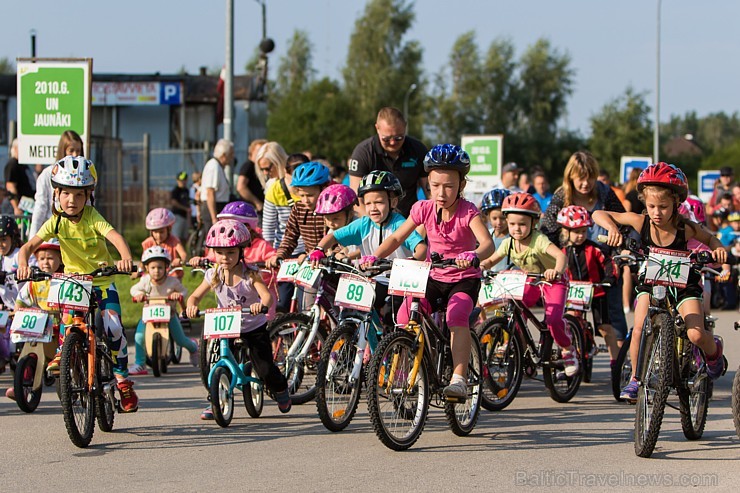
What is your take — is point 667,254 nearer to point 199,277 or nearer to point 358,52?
point 199,277

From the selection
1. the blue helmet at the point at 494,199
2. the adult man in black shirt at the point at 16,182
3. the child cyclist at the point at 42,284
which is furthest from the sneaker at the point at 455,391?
the adult man in black shirt at the point at 16,182

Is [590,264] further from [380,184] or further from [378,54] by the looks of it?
[378,54]

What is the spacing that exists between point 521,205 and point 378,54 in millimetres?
75115

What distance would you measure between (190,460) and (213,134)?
42.1 m

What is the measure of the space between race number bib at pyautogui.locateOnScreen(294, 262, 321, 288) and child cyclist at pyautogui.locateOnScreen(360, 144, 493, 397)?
895 mm

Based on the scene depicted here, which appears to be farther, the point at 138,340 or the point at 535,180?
the point at 535,180

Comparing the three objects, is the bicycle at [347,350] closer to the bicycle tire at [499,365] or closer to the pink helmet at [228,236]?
the pink helmet at [228,236]

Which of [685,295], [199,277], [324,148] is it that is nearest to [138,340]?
[685,295]

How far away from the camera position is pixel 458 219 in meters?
8.33

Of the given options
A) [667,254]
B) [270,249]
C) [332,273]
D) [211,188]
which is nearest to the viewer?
[667,254]

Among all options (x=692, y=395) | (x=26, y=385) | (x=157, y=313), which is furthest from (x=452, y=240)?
(x=157, y=313)

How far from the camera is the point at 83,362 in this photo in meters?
7.87

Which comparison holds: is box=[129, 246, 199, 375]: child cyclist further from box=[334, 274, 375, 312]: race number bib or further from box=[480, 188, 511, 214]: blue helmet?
box=[334, 274, 375, 312]: race number bib

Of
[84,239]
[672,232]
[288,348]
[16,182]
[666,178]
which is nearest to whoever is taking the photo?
[666,178]
